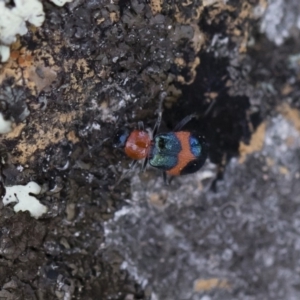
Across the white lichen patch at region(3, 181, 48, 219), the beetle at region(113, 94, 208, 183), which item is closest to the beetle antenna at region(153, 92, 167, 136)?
the beetle at region(113, 94, 208, 183)

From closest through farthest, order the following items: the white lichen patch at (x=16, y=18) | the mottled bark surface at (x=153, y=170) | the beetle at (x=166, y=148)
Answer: the white lichen patch at (x=16, y=18) → the mottled bark surface at (x=153, y=170) → the beetle at (x=166, y=148)

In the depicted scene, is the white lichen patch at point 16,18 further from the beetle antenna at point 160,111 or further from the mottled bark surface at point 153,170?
the beetle antenna at point 160,111

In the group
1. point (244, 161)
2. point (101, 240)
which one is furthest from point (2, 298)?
point (244, 161)

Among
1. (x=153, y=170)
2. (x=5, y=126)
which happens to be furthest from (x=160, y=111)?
(x=5, y=126)

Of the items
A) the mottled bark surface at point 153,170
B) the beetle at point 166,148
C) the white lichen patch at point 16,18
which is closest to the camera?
the white lichen patch at point 16,18

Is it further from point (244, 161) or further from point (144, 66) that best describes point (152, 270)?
point (144, 66)

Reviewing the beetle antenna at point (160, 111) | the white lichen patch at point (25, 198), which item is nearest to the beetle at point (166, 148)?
the beetle antenna at point (160, 111)
